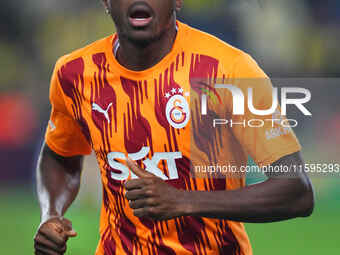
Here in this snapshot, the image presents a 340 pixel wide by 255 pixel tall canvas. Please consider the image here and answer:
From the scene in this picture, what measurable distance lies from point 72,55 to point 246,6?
6.97m

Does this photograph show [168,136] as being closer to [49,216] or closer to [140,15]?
[140,15]

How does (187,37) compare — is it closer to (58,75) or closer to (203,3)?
(58,75)

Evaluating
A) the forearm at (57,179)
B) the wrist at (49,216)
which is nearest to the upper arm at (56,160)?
the forearm at (57,179)

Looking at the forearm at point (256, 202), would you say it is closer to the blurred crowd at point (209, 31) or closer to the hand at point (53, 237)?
the hand at point (53, 237)

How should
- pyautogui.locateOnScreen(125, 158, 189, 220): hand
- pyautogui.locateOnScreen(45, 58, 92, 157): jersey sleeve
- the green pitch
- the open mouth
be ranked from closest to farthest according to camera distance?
1. pyautogui.locateOnScreen(125, 158, 189, 220): hand
2. the open mouth
3. pyautogui.locateOnScreen(45, 58, 92, 157): jersey sleeve
4. the green pitch

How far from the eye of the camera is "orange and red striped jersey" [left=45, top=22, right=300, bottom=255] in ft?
6.97

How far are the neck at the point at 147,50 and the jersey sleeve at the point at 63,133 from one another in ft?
1.26

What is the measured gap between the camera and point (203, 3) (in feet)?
27.3

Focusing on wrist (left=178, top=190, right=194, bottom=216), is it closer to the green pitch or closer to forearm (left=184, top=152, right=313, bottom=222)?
forearm (left=184, top=152, right=313, bottom=222)

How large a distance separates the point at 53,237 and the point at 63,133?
1.92 ft

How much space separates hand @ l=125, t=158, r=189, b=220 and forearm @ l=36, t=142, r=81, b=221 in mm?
763

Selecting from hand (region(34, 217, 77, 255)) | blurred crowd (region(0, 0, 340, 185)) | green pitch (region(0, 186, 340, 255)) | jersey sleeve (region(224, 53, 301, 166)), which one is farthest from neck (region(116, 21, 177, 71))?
blurred crowd (region(0, 0, 340, 185))

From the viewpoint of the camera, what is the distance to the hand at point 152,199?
1853mm

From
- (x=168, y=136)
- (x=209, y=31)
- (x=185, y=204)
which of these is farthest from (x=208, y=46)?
(x=209, y=31)
